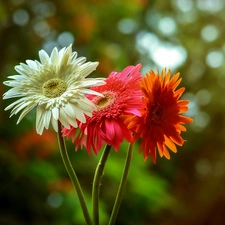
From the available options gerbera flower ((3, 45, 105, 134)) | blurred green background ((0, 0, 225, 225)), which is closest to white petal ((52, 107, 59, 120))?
gerbera flower ((3, 45, 105, 134))

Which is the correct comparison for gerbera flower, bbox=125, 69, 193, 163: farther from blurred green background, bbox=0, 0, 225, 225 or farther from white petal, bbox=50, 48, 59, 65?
blurred green background, bbox=0, 0, 225, 225

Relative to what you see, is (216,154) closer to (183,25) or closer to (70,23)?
(183,25)

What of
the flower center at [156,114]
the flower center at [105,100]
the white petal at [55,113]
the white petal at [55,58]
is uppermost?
the white petal at [55,58]

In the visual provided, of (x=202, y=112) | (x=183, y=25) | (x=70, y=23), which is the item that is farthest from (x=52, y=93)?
(x=183, y=25)

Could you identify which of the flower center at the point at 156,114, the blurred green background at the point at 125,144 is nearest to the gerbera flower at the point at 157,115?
the flower center at the point at 156,114

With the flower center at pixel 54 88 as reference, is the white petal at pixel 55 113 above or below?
below

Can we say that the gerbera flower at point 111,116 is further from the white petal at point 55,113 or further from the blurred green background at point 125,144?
the blurred green background at point 125,144

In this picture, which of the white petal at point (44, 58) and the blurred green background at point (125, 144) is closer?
the white petal at point (44, 58)

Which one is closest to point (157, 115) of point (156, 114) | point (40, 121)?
point (156, 114)
